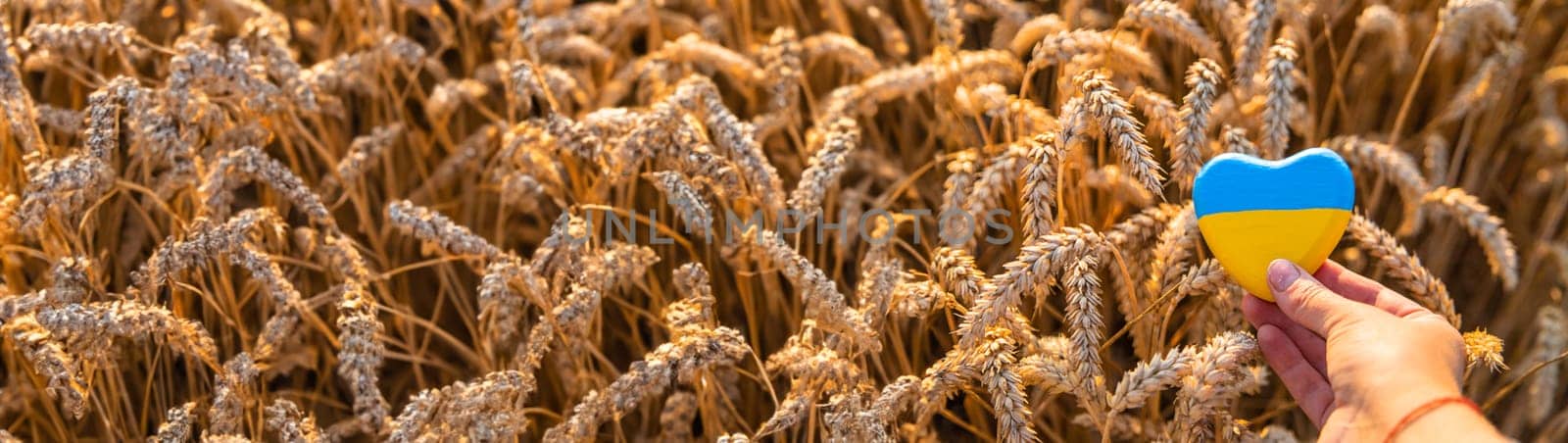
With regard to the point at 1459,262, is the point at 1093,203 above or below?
above

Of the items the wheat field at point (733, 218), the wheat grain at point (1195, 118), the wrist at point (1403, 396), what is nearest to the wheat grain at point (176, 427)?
the wheat field at point (733, 218)

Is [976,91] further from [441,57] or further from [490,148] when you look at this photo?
[441,57]

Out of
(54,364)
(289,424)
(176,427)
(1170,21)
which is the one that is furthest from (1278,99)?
(54,364)

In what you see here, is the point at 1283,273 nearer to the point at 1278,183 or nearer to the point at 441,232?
the point at 1278,183

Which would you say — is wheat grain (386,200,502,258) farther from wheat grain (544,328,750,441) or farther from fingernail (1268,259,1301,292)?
fingernail (1268,259,1301,292)

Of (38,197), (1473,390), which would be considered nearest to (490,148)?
(38,197)

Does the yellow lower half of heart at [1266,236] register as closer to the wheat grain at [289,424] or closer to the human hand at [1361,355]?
the human hand at [1361,355]

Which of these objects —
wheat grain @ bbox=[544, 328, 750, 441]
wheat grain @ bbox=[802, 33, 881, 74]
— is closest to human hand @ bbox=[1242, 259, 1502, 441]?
wheat grain @ bbox=[544, 328, 750, 441]
